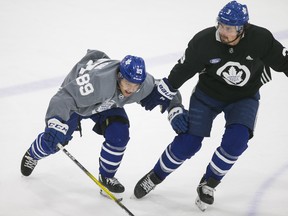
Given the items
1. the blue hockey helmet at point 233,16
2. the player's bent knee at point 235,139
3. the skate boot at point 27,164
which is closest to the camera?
the blue hockey helmet at point 233,16

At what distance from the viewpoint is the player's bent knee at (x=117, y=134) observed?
3523 mm

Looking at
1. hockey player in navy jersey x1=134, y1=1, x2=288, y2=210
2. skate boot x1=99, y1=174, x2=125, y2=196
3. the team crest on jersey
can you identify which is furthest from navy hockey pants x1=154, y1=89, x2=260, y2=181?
skate boot x1=99, y1=174, x2=125, y2=196

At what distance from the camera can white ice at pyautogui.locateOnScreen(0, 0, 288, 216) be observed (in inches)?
146

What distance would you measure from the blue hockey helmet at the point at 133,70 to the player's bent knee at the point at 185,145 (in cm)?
42

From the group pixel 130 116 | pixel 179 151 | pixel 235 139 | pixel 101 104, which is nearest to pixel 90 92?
pixel 101 104

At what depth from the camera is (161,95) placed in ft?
11.9

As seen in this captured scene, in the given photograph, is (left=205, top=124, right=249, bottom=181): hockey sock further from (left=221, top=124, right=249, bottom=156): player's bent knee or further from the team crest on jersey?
the team crest on jersey

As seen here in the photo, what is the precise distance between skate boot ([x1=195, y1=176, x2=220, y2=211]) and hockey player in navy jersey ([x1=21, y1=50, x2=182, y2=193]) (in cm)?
48

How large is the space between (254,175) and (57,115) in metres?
1.44

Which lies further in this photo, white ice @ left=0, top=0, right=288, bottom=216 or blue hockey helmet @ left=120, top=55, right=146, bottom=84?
white ice @ left=0, top=0, right=288, bottom=216

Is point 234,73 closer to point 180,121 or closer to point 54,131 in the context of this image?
point 180,121

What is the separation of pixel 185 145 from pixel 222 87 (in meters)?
0.41

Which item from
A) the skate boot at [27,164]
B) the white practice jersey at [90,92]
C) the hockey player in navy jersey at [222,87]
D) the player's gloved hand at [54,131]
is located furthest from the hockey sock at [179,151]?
the skate boot at [27,164]

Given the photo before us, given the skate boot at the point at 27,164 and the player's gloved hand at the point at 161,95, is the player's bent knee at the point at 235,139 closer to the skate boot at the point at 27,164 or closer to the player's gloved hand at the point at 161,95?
the player's gloved hand at the point at 161,95
